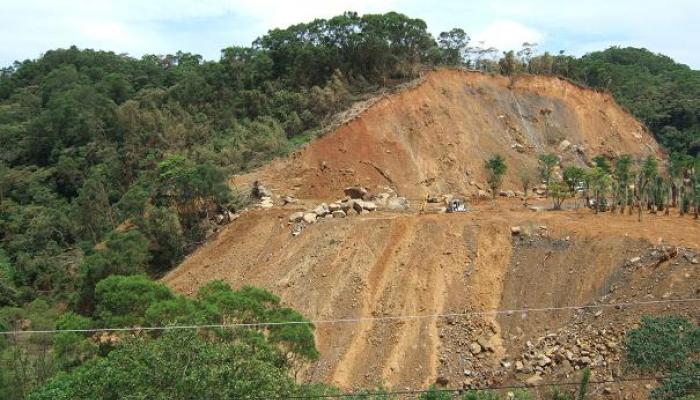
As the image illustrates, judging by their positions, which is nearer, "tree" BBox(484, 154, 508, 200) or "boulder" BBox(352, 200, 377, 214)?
"boulder" BBox(352, 200, 377, 214)

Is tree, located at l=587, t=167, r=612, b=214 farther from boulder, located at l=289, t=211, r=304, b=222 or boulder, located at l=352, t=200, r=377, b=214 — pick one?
boulder, located at l=289, t=211, r=304, b=222

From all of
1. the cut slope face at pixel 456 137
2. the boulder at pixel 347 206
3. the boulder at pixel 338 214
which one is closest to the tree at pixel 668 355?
the boulder at pixel 338 214

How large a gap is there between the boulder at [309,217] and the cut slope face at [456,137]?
165 inches

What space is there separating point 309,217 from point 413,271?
5.87 metres

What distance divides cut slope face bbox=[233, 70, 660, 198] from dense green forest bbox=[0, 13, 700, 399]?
193 centimetres

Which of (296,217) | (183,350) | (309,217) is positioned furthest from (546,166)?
(183,350)

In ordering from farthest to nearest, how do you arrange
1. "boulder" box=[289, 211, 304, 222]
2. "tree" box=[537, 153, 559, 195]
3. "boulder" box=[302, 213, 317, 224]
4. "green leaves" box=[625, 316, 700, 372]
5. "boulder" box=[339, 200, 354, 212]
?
"tree" box=[537, 153, 559, 195] < "boulder" box=[339, 200, 354, 212] < "boulder" box=[289, 211, 304, 222] < "boulder" box=[302, 213, 317, 224] < "green leaves" box=[625, 316, 700, 372]

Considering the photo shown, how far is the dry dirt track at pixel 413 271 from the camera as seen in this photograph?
78.3ft

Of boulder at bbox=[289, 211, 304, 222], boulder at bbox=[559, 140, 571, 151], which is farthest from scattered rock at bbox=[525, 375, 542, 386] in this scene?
boulder at bbox=[559, 140, 571, 151]

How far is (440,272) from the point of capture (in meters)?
27.1

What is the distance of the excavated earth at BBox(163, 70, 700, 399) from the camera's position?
73.9ft

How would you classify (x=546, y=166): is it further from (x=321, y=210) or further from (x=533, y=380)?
(x=533, y=380)

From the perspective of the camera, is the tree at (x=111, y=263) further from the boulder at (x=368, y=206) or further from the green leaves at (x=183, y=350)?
the boulder at (x=368, y=206)

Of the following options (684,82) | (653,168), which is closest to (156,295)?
(653,168)
